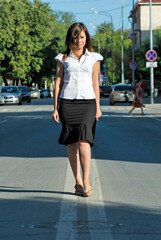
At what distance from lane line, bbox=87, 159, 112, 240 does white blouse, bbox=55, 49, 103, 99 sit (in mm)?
1121

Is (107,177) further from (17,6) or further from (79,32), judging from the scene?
(17,6)

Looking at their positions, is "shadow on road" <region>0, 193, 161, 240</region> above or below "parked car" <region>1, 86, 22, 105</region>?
above

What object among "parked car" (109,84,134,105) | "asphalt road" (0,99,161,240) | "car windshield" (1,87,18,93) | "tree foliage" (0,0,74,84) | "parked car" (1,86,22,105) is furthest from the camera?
"tree foliage" (0,0,74,84)

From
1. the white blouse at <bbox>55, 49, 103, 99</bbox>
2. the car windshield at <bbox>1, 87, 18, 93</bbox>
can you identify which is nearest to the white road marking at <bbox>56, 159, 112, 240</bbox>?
the white blouse at <bbox>55, 49, 103, 99</bbox>

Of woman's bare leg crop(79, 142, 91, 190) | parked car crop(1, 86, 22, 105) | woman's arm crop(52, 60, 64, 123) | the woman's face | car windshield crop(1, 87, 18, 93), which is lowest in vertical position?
parked car crop(1, 86, 22, 105)

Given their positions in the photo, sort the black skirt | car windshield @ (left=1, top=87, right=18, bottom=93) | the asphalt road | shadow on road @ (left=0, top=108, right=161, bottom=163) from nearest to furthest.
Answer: the asphalt road
the black skirt
shadow on road @ (left=0, top=108, right=161, bottom=163)
car windshield @ (left=1, top=87, right=18, bottom=93)

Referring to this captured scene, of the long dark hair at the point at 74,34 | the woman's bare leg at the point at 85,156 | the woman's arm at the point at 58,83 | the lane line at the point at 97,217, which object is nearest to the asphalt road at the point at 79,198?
the lane line at the point at 97,217

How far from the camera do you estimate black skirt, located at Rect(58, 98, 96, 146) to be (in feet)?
22.7

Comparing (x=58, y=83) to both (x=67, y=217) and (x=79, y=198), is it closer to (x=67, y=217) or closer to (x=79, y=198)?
(x=79, y=198)

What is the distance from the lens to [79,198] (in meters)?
6.80

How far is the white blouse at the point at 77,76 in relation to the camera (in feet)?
22.8

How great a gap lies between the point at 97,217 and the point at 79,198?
41.0 inches

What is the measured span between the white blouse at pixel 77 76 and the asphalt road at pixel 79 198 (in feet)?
3.69

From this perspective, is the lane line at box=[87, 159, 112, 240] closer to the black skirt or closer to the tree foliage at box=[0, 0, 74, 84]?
the black skirt
